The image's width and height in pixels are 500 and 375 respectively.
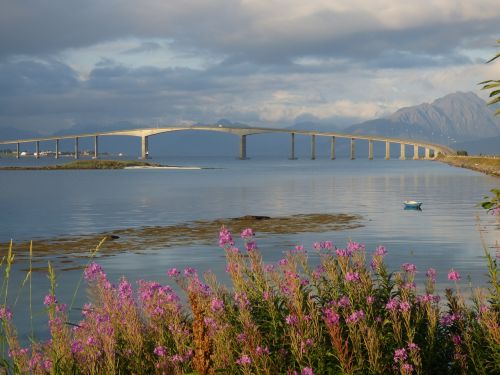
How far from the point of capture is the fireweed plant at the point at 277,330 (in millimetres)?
6879

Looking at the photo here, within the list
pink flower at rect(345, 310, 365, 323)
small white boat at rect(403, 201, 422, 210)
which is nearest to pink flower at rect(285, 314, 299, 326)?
pink flower at rect(345, 310, 365, 323)

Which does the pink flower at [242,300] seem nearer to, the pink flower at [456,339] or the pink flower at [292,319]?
the pink flower at [292,319]

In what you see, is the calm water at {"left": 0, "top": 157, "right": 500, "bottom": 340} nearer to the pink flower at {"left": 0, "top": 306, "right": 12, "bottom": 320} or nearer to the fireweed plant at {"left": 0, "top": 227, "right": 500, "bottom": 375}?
the fireweed plant at {"left": 0, "top": 227, "right": 500, "bottom": 375}

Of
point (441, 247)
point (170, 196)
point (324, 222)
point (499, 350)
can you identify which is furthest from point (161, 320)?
point (170, 196)

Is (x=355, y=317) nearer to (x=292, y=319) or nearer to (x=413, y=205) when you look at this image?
(x=292, y=319)

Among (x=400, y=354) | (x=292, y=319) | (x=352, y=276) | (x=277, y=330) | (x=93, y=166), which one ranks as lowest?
(x=93, y=166)

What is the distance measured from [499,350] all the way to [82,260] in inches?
849

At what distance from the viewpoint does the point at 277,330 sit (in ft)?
25.4

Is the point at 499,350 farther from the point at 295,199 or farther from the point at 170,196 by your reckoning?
the point at 170,196

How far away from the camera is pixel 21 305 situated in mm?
18141

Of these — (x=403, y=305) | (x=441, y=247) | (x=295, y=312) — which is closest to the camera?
(x=403, y=305)

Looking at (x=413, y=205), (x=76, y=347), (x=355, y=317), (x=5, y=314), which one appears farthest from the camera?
(x=413, y=205)

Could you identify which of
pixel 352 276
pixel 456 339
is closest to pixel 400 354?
pixel 352 276

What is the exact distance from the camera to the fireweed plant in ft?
22.6
